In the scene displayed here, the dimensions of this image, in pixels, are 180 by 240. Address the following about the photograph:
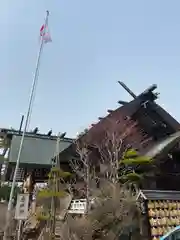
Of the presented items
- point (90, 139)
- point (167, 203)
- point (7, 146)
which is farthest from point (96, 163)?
point (7, 146)

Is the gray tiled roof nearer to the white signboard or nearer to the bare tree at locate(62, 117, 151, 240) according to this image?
the bare tree at locate(62, 117, 151, 240)

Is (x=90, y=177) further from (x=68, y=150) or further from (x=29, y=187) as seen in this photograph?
(x=29, y=187)

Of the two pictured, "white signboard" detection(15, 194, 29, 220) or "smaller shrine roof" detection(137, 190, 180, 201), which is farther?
"smaller shrine roof" detection(137, 190, 180, 201)

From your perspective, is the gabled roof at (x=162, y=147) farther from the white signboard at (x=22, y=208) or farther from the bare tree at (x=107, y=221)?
the white signboard at (x=22, y=208)

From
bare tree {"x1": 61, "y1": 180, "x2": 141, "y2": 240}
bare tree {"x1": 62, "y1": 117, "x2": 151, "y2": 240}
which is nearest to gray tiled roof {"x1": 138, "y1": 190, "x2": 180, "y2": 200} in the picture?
bare tree {"x1": 62, "y1": 117, "x2": 151, "y2": 240}

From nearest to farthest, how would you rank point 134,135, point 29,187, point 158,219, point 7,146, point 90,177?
point 158,219 < point 90,177 < point 134,135 < point 29,187 < point 7,146

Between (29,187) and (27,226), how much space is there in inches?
190

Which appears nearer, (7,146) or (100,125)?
(100,125)

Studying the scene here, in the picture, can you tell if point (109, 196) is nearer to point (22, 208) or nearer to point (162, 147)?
point (22, 208)

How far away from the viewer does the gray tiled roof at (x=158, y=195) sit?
46.7 feet

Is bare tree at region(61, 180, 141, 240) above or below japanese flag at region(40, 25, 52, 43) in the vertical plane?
below

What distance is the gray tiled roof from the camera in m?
14.2

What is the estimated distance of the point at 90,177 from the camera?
17297mm

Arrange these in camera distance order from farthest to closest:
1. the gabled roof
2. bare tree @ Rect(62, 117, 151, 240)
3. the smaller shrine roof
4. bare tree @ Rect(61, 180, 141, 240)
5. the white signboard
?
the gabled roof → the smaller shrine roof → bare tree @ Rect(62, 117, 151, 240) → bare tree @ Rect(61, 180, 141, 240) → the white signboard
